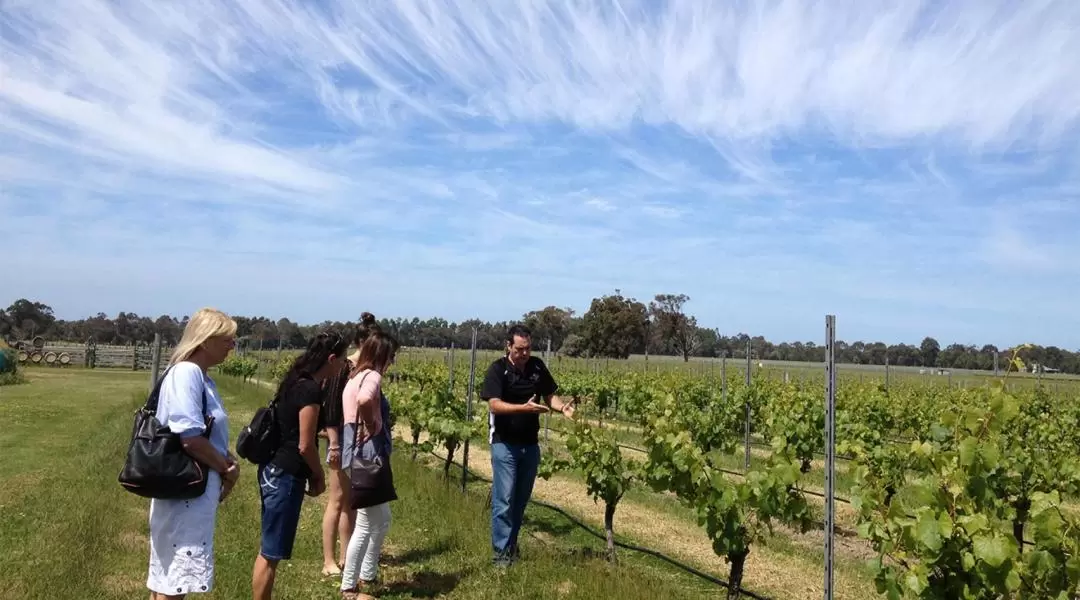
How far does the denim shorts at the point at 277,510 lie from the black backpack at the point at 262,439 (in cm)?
7

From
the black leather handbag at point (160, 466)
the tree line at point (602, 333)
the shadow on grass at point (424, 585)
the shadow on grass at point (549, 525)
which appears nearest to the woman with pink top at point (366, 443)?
the shadow on grass at point (424, 585)

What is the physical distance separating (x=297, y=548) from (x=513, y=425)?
1.96 m

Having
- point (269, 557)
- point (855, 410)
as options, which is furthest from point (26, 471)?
point (855, 410)

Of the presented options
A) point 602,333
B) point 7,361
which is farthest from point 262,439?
point 602,333

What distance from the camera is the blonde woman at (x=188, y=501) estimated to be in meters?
2.60

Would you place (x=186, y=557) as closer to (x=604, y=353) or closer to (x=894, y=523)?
(x=894, y=523)

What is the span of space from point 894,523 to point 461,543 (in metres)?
3.04

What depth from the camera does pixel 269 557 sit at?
3459 mm

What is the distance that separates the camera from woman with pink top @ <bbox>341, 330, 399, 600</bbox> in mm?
4020

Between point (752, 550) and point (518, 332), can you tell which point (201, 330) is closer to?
point (518, 332)

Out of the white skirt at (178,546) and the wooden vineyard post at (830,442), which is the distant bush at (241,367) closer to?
the white skirt at (178,546)

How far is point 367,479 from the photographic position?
157 inches

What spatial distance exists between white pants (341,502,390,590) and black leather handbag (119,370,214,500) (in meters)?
1.51

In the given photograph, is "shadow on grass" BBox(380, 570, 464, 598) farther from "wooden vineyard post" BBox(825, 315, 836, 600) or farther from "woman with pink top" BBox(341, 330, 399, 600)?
"wooden vineyard post" BBox(825, 315, 836, 600)
